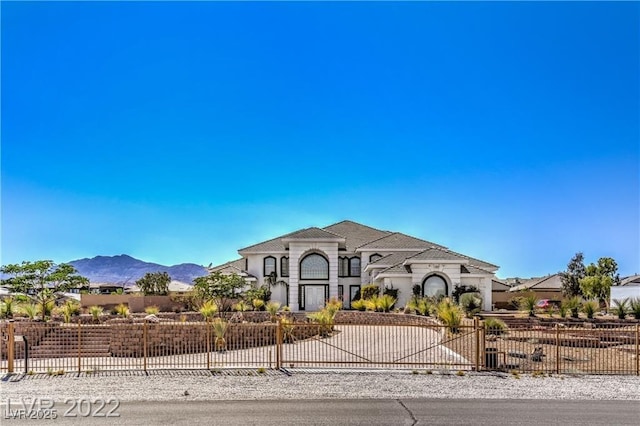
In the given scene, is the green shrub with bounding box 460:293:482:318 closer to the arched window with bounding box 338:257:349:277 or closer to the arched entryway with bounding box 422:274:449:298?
the arched entryway with bounding box 422:274:449:298

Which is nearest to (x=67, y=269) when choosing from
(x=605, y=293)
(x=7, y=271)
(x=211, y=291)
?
(x=7, y=271)

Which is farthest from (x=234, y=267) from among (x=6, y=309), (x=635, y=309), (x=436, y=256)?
(x=635, y=309)

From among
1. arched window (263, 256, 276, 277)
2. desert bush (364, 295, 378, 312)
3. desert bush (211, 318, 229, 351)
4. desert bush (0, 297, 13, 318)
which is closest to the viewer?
desert bush (211, 318, 229, 351)

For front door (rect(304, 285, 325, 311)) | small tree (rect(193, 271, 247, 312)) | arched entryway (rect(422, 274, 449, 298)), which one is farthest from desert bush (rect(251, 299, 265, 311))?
arched entryway (rect(422, 274, 449, 298))

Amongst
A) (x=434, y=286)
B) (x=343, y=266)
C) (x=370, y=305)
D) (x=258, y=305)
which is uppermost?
(x=343, y=266)

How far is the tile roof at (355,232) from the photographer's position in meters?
60.5

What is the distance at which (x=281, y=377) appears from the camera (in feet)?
58.9

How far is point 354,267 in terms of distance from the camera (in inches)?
2234

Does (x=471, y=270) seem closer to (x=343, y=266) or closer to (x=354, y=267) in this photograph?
(x=354, y=267)

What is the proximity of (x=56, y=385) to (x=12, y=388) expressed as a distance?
1066mm

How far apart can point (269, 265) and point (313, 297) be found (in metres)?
5.45

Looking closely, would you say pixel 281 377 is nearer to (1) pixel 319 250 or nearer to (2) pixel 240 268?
(1) pixel 319 250

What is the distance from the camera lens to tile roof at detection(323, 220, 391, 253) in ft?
198

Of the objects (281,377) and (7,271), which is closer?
(281,377)
